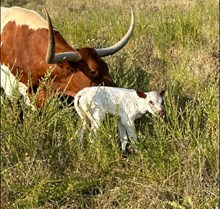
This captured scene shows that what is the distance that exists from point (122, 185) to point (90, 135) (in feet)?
1.20

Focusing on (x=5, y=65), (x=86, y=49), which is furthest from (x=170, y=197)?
(x=5, y=65)

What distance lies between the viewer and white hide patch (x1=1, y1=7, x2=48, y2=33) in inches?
163

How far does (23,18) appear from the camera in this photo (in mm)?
4254

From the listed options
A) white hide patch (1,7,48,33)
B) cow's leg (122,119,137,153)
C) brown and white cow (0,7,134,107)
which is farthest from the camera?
white hide patch (1,7,48,33)

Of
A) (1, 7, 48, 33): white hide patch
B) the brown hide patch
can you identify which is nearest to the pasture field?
the brown hide patch

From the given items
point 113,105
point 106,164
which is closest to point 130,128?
point 113,105

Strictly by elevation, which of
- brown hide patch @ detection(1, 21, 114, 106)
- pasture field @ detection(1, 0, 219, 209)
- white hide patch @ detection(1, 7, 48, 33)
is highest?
white hide patch @ detection(1, 7, 48, 33)

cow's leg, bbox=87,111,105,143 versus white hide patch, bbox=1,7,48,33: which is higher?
white hide patch, bbox=1,7,48,33

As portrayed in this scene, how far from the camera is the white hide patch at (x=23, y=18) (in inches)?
163

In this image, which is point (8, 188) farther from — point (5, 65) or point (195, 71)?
point (195, 71)

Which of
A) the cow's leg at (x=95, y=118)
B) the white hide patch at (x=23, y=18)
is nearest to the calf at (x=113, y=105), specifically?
the cow's leg at (x=95, y=118)

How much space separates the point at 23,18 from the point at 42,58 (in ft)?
1.99

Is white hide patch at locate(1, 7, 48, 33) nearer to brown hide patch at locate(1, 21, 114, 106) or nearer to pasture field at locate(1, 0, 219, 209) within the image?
brown hide patch at locate(1, 21, 114, 106)

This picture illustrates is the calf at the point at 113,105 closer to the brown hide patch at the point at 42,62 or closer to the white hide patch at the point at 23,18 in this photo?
the brown hide patch at the point at 42,62
